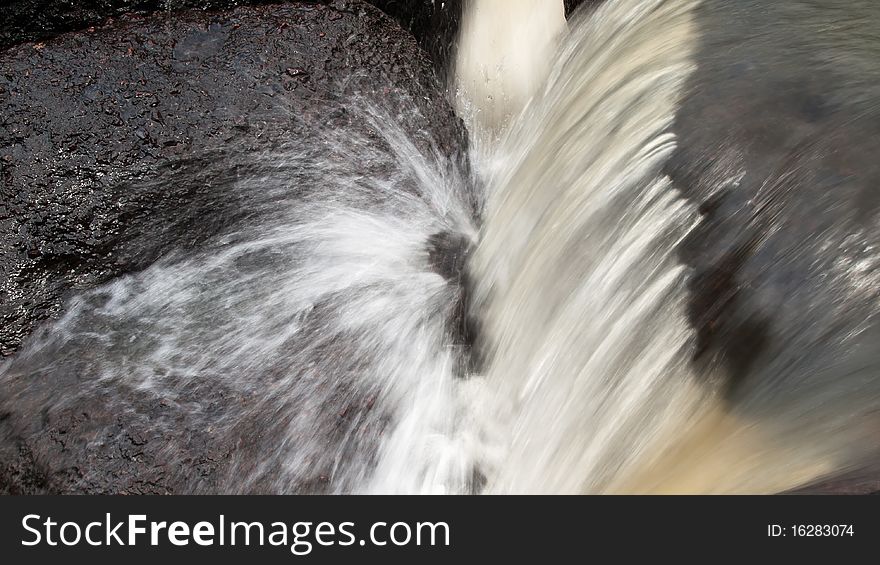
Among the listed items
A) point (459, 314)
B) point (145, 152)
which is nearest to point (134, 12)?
point (145, 152)

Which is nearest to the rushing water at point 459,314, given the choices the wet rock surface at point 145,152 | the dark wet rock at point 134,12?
the wet rock surface at point 145,152

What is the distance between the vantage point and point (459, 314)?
3.85 m

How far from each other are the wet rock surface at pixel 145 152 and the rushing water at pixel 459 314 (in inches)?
3.5

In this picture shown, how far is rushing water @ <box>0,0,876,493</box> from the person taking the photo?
2.95 metres

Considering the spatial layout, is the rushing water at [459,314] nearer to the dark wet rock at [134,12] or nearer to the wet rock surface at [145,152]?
the wet rock surface at [145,152]

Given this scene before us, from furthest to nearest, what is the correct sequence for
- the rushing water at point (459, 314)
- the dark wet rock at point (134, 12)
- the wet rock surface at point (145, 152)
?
the dark wet rock at point (134, 12) → the wet rock surface at point (145, 152) → the rushing water at point (459, 314)

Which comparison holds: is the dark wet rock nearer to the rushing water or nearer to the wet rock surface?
the wet rock surface

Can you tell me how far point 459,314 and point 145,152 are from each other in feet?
5.28

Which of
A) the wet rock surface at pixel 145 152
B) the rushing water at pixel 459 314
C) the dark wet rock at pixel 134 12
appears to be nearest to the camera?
the rushing water at pixel 459 314

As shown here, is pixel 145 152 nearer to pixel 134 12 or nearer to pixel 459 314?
pixel 134 12

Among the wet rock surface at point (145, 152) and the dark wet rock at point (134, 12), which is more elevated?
the dark wet rock at point (134, 12)

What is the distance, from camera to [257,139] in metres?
4.21

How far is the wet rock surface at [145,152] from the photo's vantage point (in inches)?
127
